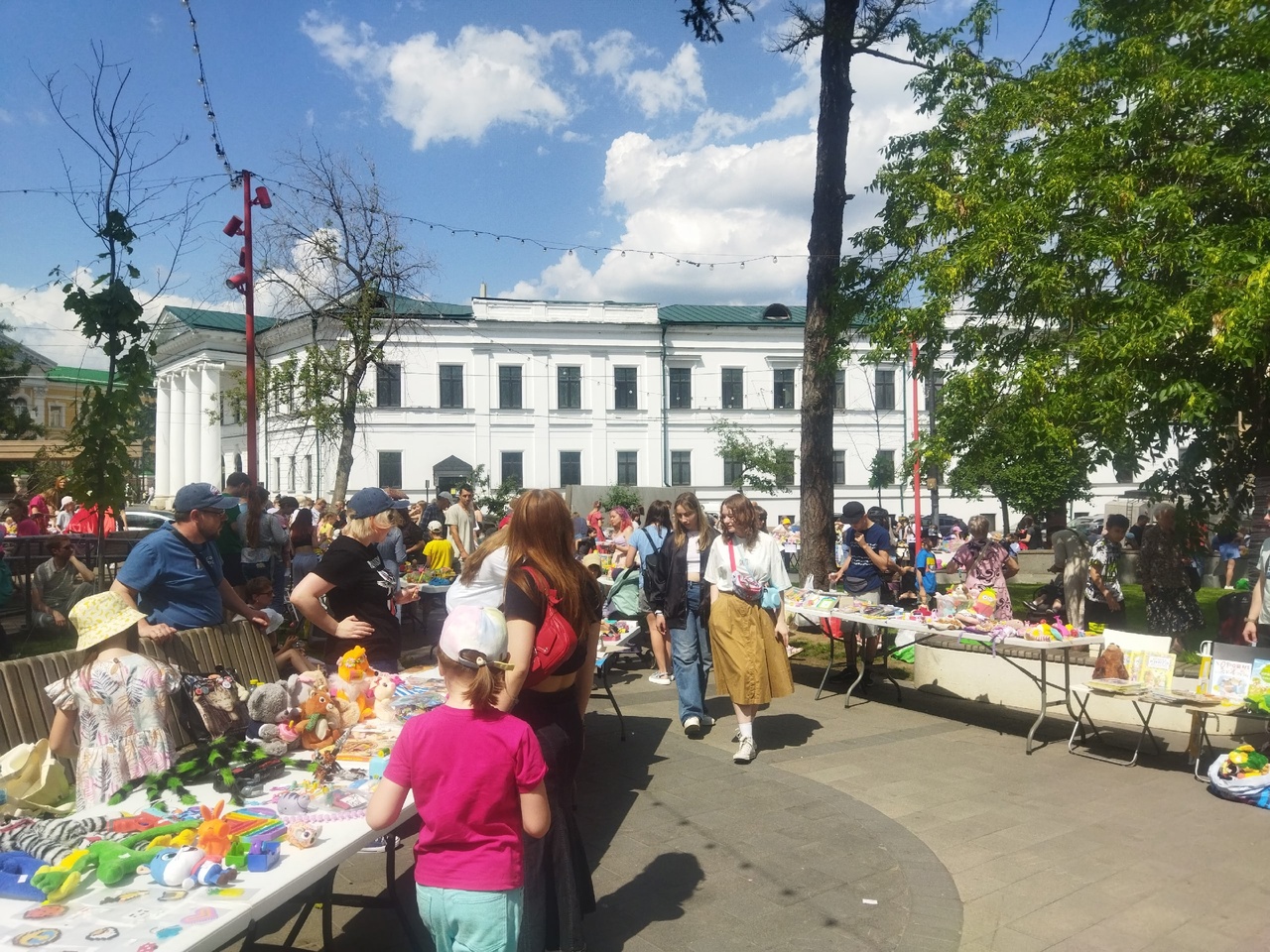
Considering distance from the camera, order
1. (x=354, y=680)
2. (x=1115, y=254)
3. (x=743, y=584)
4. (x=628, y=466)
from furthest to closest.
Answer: (x=628, y=466)
(x=1115, y=254)
(x=743, y=584)
(x=354, y=680)

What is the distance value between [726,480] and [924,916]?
44.0 metres

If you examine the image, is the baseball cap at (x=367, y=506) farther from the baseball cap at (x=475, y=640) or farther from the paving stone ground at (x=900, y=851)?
the baseball cap at (x=475, y=640)

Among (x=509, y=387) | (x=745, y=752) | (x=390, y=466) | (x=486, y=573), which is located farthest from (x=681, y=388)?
(x=486, y=573)

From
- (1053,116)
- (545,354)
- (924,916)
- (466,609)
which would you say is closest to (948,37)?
(1053,116)

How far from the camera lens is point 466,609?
2971 mm

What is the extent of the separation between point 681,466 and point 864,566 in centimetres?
3819

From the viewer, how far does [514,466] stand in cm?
4644

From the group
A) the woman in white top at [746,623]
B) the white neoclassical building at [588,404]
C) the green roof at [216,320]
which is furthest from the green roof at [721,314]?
the woman in white top at [746,623]

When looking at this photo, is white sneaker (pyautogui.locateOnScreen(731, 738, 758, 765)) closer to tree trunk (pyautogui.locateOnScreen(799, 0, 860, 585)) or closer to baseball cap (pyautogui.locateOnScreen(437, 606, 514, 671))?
baseball cap (pyautogui.locateOnScreen(437, 606, 514, 671))

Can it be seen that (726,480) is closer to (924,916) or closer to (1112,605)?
(1112,605)

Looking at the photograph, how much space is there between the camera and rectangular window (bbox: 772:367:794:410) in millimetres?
49188

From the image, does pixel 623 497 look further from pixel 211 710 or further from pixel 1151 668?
pixel 211 710

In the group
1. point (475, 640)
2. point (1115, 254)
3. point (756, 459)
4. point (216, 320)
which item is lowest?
point (475, 640)

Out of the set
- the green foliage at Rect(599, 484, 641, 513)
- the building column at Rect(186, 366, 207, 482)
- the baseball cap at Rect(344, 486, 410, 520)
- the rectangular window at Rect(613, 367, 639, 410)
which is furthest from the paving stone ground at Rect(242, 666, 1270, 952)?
the building column at Rect(186, 366, 207, 482)
